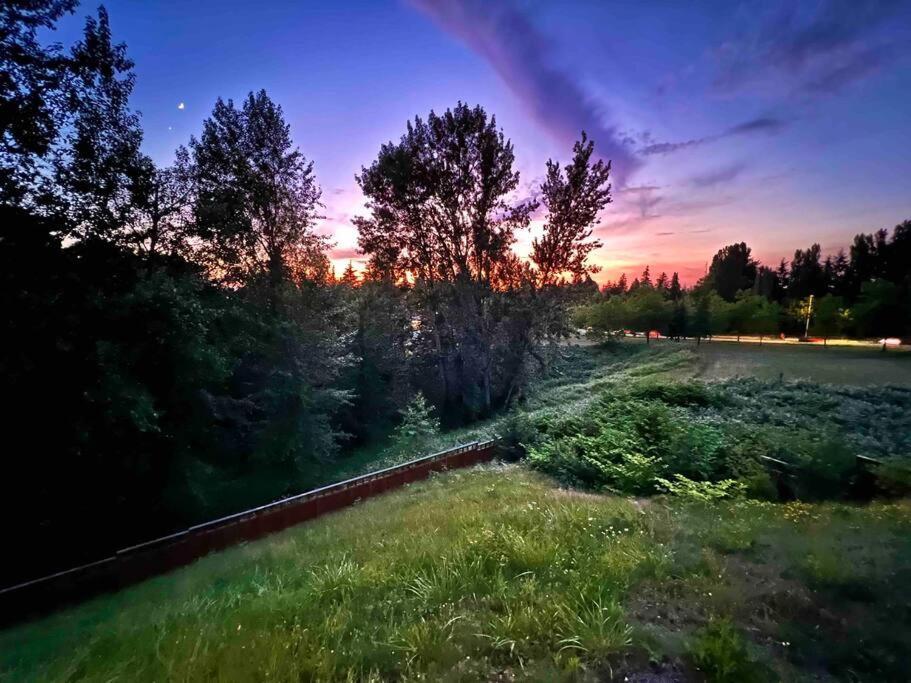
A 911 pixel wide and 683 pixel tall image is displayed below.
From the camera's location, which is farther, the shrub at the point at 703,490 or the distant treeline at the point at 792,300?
the distant treeline at the point at 792,300

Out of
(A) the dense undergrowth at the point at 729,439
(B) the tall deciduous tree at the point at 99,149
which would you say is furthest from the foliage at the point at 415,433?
(B) the tall deciduous tree at the point at 99,149

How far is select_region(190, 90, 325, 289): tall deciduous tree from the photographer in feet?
46.2

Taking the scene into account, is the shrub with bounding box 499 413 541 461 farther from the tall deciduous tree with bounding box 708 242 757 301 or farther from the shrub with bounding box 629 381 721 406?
the tall deciduous tree with bounding box 708 242 757 301

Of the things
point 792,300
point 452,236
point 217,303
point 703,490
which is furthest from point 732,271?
point 217,303

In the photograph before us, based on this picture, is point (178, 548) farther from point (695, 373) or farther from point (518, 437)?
point (695, 373)

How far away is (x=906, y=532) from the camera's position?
186 inches

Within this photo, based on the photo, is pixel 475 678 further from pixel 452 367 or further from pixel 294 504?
pixel 452 367

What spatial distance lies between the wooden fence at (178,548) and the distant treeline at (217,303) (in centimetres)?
274

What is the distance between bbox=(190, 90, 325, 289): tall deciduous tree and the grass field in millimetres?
10438

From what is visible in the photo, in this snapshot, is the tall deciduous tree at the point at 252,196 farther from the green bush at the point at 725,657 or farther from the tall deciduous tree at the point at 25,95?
the green bush at the point at 725,657

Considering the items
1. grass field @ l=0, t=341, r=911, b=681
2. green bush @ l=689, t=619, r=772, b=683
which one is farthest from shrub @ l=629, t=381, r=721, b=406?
green bush @ l=689, t=619, r=772, b=683

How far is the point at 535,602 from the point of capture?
344 centimetres

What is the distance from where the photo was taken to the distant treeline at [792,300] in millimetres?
16239

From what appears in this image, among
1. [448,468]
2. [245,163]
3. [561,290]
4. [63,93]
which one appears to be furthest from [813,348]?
[63,93]
